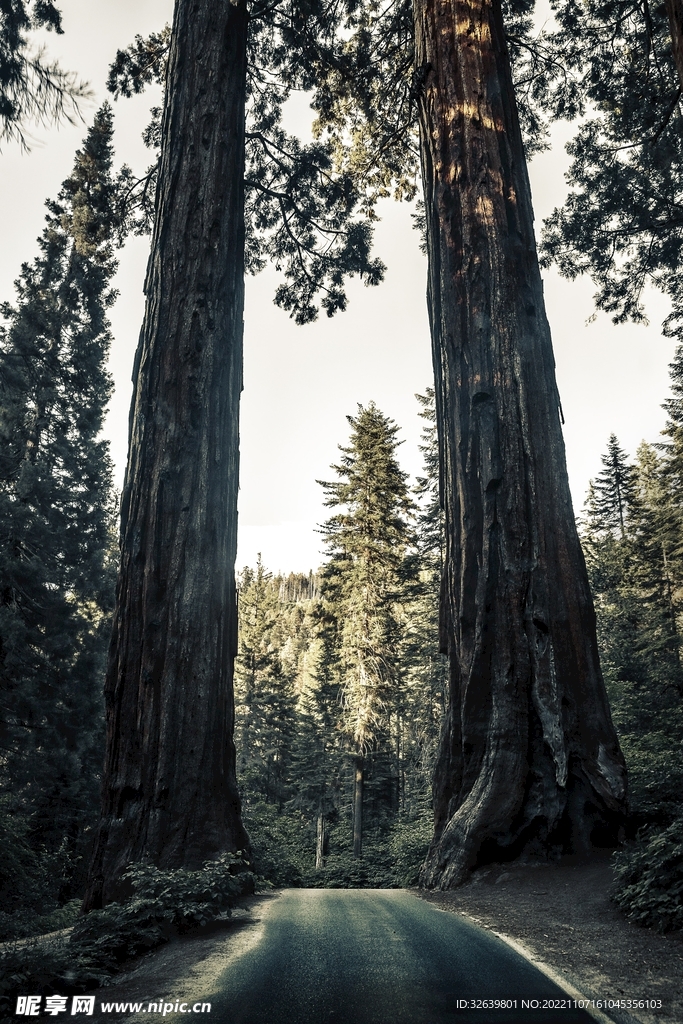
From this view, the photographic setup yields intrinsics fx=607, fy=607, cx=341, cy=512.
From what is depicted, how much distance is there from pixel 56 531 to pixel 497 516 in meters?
15.1

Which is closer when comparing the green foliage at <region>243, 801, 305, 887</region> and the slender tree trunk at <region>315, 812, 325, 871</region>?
the green foliage at <region>243, 801, 305, 887</region>

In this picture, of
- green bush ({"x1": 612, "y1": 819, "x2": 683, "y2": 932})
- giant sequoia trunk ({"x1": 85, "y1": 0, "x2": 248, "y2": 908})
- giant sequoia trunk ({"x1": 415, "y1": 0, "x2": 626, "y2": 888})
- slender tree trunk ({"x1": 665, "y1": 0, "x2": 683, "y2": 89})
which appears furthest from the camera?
giant sequoia trunk ({"x1": 415, "y1": 0, "x2": 626, "y2": 888})

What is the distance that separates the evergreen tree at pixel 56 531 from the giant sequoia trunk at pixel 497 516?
892cm

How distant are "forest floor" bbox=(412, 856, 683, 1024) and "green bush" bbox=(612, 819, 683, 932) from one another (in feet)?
0.28

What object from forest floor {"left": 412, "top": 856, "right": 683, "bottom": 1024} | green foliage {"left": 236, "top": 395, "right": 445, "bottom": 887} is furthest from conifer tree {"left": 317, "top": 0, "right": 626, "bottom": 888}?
green foliage {"left": 236, "top": 395, "right": 445, "bottom": 887}

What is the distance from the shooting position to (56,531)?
57.4 feet

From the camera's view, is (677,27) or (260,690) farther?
(260,690)

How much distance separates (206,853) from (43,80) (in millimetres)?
7210

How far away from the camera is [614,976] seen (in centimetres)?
259

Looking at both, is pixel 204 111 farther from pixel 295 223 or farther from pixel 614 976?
pixel 614 976

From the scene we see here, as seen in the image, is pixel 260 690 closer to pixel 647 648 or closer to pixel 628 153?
pixel 647 648

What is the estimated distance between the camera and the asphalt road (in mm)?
2021

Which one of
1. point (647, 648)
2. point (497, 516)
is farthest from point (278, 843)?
point (497, 516)

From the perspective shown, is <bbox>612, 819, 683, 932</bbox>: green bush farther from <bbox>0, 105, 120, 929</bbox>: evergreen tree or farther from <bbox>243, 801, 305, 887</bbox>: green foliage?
<bbox>0, 105, 120, 929</bbox>: evergreen tree
